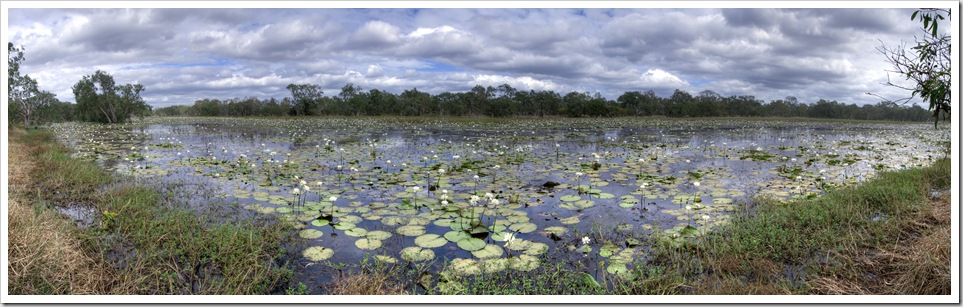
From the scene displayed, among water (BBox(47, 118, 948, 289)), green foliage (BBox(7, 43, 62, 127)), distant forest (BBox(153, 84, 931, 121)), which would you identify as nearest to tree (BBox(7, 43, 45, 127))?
green foliage (BBox(7, 43, 62, 127))

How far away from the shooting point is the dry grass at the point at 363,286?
3.24m

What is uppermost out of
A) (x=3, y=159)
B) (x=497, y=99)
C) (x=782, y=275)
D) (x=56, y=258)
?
(x=497, y=99)

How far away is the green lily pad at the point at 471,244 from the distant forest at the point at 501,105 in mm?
38005

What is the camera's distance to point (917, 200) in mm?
5320

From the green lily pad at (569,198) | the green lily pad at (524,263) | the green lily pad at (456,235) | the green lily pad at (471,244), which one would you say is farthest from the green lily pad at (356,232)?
the green lily pad at (569,198)

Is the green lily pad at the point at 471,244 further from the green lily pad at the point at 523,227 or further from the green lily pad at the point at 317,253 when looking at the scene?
the green lily pad at the point at 317,253

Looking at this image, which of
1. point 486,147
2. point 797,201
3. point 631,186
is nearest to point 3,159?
point 631,186

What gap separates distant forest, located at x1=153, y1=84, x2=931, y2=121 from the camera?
2031 inches

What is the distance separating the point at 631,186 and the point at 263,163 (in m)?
7.74

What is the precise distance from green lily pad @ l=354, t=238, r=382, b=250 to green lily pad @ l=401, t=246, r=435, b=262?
0.31 m

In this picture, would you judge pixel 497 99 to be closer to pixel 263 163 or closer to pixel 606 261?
pixel 263 163

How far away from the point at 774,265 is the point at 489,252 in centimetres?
240

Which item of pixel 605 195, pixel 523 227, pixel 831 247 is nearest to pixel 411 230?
pixel 523 227

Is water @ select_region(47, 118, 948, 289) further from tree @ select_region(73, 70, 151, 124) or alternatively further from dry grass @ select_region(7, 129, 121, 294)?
tree @ select_region(73, 70, 151, 124)
